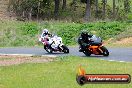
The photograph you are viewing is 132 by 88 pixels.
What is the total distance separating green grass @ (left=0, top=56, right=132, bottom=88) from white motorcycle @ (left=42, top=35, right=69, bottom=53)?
5256mm

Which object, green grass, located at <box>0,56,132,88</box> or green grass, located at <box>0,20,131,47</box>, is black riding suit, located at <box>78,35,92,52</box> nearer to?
green grass, located at <box>0,56,132,88</box>

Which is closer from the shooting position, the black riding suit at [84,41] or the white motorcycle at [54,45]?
the black riding suit at [84,41]

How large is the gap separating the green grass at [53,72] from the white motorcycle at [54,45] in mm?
5256

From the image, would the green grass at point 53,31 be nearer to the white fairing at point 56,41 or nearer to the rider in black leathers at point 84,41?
the white fairing at point 56,41

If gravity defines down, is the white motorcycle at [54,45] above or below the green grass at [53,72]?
below

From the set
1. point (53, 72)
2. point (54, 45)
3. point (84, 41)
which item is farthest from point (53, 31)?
point (53, 72)

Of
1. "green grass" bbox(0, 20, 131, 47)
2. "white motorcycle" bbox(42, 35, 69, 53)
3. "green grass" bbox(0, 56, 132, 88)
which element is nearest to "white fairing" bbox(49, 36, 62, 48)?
"white motorcycle" bbox(42, 35, 69, 53)

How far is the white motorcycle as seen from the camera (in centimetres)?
2712

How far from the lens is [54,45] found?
89.9 feet

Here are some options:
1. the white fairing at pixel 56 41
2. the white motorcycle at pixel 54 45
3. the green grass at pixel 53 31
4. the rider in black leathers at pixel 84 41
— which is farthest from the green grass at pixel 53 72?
the green grass at pixel 53 31

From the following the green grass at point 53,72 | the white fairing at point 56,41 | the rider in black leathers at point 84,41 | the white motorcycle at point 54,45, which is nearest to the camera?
the green grass at point 53,72

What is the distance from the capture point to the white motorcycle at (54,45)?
1068 inches

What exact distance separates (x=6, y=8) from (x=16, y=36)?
22.5 metres

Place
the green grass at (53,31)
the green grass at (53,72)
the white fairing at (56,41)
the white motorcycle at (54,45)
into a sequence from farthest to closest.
Answer: the green grass at (53,31)
the white fairing at (56,41)
the white motorcycle at (54,45)
the green grass at (53,72)
